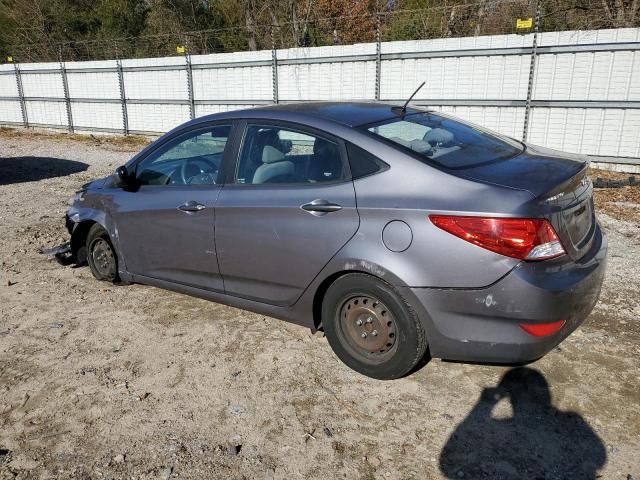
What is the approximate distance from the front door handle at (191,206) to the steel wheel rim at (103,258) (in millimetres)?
1259

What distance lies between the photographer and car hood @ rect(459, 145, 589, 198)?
283cm

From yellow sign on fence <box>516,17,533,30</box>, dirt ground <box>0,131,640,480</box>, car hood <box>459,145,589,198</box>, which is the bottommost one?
dirt ground <box>0,131,640,480</box>

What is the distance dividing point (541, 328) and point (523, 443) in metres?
0.58

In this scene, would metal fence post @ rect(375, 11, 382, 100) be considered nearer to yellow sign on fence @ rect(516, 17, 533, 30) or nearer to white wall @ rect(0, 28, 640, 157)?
white wall @ rect(0, 28, 640, 157)

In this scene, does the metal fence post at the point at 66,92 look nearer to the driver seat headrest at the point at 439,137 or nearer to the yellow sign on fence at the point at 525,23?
the yellow sign on fence at the point at 525,23

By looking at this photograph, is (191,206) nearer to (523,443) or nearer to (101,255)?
(101,255)

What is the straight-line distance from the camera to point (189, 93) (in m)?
15.6

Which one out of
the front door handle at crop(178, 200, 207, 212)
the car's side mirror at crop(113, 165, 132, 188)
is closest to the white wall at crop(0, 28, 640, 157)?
the car's side mirror at crop(113, 165, 132, 188)

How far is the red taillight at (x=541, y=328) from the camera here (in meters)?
2.74

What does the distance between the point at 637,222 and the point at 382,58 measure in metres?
7.13

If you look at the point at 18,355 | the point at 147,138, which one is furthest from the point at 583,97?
the point at 147,138

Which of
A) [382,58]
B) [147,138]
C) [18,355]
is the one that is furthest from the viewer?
[147,138]

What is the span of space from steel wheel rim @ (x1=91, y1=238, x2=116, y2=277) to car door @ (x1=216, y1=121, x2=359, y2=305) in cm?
154

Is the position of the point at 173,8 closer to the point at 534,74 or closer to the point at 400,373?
the point at 534,74
